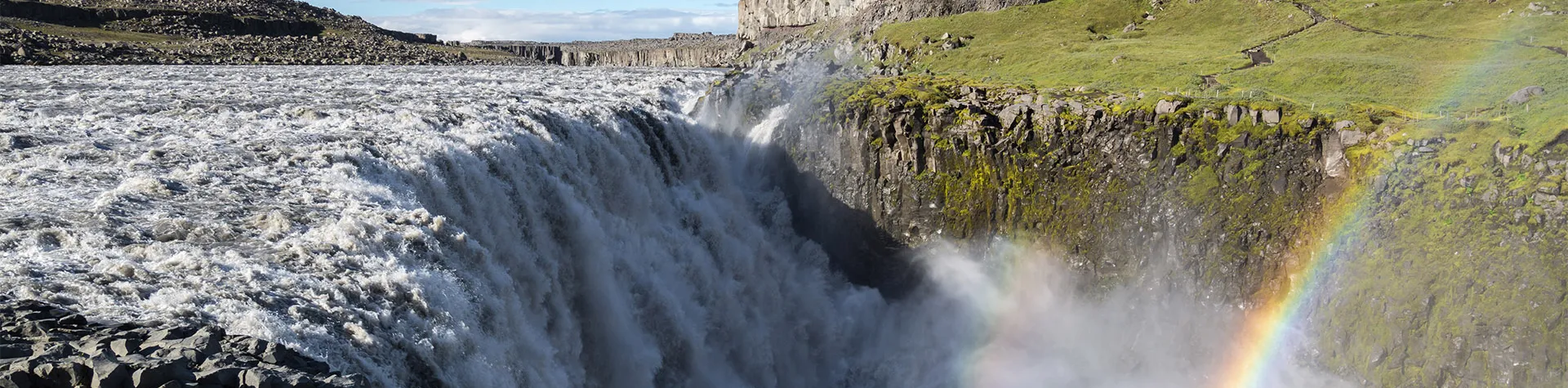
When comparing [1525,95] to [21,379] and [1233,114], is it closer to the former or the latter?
[1233,114]

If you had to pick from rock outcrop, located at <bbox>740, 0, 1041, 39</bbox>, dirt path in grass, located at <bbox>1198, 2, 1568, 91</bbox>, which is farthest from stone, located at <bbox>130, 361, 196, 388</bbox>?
rock outcrop, located at <bbox>740, 0, 1041, 39</bbox>

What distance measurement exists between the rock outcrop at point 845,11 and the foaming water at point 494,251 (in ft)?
128

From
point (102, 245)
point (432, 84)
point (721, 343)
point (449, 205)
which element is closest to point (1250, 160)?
point (721, 343)

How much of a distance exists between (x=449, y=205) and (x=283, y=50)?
74.3m

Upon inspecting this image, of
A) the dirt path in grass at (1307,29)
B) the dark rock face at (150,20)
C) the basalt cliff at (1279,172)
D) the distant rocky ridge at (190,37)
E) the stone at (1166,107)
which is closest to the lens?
the basalt cliff at (1279,172)

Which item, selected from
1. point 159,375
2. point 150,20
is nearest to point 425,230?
point 159,375

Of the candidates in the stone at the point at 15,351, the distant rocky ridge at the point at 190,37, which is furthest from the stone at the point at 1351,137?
the distant rocky ridge at the point at 190,37

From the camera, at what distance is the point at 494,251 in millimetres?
20391

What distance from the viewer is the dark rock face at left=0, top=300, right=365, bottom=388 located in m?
9.92

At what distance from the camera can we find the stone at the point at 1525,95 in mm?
29891

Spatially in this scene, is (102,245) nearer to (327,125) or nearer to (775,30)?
(327,125)

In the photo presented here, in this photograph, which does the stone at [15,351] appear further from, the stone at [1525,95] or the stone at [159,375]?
the stone at [1525,95]

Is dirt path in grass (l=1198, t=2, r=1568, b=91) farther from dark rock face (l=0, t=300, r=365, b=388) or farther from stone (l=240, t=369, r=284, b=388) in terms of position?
stone (l=240, t=369, r=284, b=388)

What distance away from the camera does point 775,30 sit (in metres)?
139
